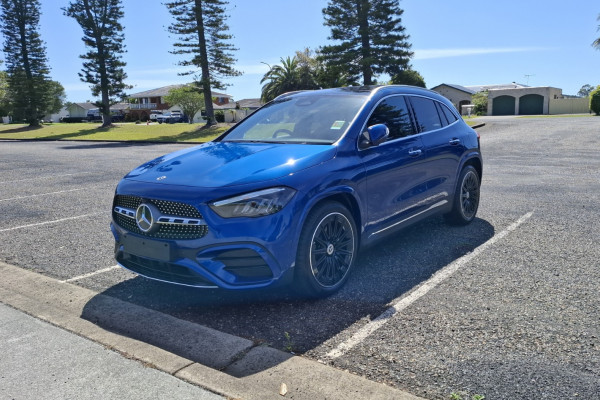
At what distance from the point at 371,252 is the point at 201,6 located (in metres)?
36.4

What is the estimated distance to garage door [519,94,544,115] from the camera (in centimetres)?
6769

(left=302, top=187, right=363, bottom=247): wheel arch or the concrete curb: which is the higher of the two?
(left=302, top=187, right=363, bottom=247): wheel arch

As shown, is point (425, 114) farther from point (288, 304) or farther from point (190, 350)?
point (190, 350)

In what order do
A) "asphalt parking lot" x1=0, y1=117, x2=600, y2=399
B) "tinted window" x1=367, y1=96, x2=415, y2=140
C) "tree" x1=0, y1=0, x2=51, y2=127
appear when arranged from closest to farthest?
"asphalt parking lot" x1=0, y1=117, x2=600, y2=399 → "tinted window" x1=367, y1=96, x2=415, y2=140 → "tree" x1=0, y1=0, x2=51, y2=127

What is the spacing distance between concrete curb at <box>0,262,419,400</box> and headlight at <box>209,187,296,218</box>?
2.80ft

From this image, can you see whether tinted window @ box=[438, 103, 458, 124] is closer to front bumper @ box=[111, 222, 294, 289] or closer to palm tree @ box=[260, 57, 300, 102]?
front bumper @ box=[111, 222, 294, 289]

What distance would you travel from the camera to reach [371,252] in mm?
5512

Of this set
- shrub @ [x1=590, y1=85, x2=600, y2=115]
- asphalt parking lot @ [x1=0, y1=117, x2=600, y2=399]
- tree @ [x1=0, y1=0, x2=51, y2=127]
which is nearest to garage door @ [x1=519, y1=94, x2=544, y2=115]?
shrub @ [x1=590, y1=85, x2=600, y2=115]

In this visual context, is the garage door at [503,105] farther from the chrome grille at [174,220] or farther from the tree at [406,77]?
the chrome grille at [174,220]

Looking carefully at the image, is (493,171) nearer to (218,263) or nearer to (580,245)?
(580,245)

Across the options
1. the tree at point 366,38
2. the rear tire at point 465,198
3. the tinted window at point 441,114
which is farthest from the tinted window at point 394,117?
the tree at point 366,38

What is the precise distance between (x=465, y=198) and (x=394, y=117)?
1.85m

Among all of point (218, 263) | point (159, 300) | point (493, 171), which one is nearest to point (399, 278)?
point (218, 263)

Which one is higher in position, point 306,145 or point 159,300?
point 306,145
